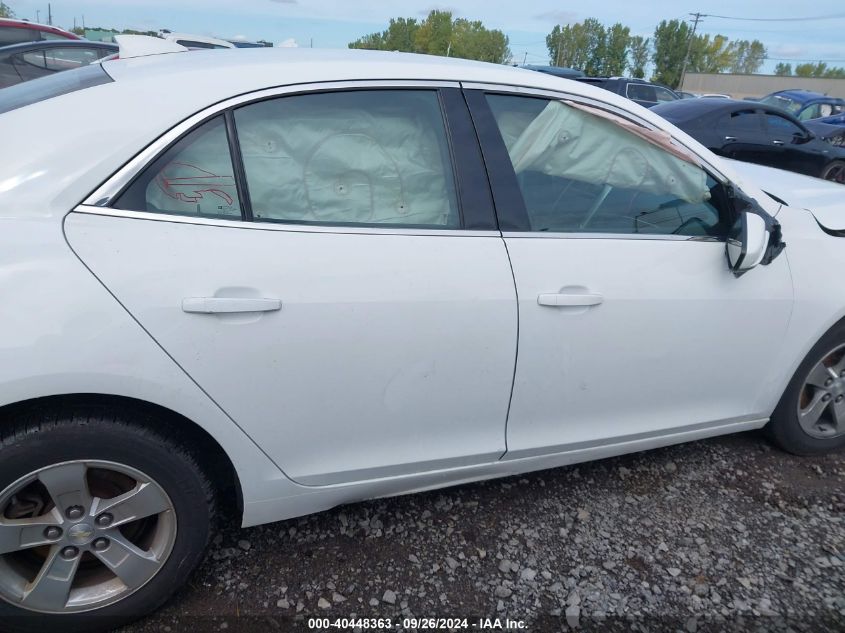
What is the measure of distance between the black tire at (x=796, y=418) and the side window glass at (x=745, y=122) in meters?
6.65

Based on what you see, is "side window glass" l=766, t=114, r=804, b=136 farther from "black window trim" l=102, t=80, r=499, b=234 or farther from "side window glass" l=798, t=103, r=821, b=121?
"side window glass" l=798, t=103, r=821, b=121

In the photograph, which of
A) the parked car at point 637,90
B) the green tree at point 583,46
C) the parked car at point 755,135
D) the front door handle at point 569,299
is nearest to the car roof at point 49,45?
the parked car at point 755,135

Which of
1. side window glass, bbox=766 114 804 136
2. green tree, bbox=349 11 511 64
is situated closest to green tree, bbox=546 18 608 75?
green tree, bbox=349 11 511 64

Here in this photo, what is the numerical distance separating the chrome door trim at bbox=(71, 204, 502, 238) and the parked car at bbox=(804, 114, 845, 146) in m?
12.5

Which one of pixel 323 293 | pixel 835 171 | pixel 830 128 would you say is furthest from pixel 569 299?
pixel 830 128

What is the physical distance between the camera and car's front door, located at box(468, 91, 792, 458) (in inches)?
86.9

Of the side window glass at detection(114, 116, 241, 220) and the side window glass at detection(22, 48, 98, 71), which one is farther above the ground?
the side window glass at detection(114, 116, 241, 220)

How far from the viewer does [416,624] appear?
2.10m

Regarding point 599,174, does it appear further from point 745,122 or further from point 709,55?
point 709,55

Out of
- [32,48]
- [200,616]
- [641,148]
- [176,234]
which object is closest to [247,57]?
[176,234]

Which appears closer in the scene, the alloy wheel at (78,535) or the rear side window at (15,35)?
the alloy wheel at (78,535)

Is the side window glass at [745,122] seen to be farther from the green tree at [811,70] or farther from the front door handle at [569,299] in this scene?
the green tree at [811,70]

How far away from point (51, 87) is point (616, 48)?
257 ft

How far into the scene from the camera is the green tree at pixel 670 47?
Result: 7131cm
